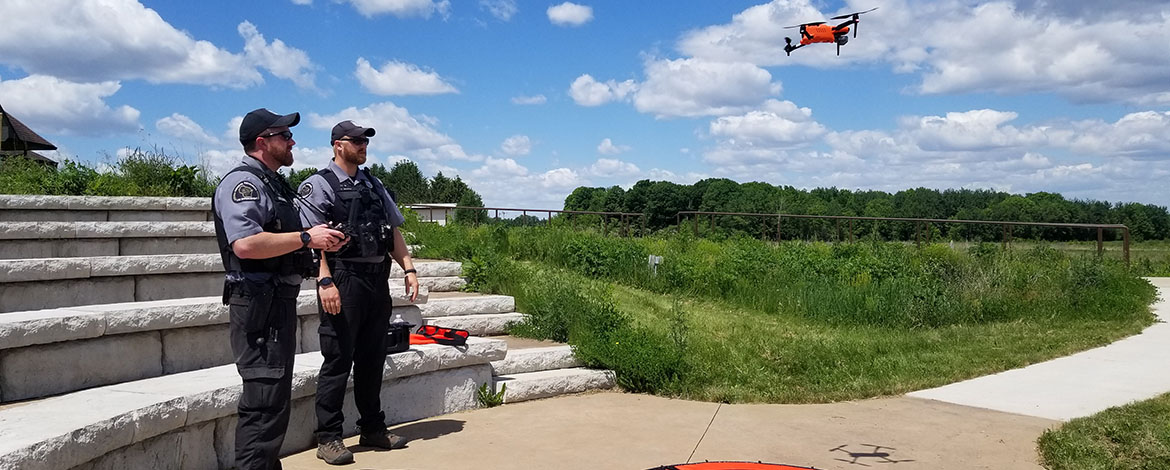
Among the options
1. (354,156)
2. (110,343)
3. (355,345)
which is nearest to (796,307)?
(355,345)

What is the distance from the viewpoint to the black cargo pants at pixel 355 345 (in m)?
5.11

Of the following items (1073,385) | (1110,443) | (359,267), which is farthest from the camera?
(1073,385)

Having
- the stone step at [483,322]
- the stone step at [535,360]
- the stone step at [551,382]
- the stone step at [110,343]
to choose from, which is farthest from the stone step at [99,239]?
the stone step at [551,382]

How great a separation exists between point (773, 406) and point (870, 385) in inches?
42.0

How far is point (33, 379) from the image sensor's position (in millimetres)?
4945

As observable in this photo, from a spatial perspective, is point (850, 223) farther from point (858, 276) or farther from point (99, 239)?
point (99, 239)

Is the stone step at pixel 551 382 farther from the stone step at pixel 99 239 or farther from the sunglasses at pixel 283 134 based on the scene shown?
the stone step at pixel 99 239

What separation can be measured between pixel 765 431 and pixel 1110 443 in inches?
83.8

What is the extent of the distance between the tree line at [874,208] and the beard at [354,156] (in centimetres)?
1294

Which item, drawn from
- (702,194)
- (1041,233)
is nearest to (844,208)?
(702,194)

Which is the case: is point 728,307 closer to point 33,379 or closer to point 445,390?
point 445,390

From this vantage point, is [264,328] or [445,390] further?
[445,390]

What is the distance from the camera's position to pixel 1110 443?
5.61 meters

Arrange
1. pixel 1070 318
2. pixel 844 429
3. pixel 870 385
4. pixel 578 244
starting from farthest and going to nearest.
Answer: pixel 578 244, pixel 1070 318, pixel 870 385, pixel 844 429
